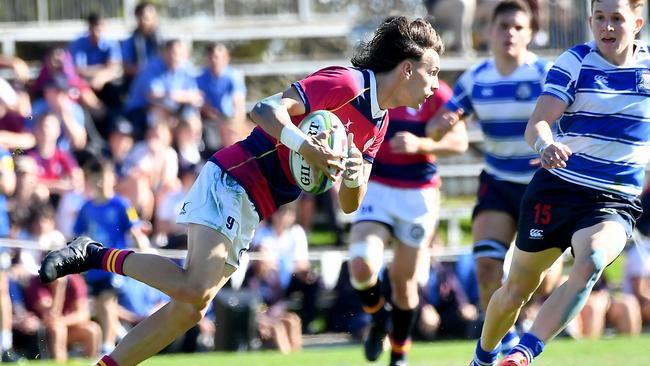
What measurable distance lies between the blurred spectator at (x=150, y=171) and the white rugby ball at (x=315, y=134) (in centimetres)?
683

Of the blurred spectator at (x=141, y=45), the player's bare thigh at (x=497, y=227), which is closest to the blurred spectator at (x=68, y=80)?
the blurred spectator at (x=141, y=45)

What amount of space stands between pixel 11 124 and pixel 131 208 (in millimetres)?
2197

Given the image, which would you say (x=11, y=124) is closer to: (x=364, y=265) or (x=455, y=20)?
(x=364, y=265)

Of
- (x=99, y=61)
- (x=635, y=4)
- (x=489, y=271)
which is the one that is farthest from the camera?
(x=99, y=61)

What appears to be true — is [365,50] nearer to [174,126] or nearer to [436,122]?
[436,122]

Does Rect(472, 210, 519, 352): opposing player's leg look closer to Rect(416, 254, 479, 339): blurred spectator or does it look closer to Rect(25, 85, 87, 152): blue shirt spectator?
Rect(416, 254, 479, 339): blurred spectator

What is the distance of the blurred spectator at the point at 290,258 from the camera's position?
12.5 metres

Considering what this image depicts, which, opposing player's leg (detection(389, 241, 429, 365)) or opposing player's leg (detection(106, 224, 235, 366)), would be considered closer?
opposing player's leg (detection(106, 224, 235, 366))

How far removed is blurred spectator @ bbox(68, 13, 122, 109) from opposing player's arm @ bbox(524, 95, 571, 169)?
8665 millimetres

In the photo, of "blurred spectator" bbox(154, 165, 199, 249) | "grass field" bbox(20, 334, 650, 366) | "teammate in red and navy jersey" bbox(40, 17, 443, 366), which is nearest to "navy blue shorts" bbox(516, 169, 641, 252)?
"teammate in red and navy jersey" bbox(40, 17, 443, 366)

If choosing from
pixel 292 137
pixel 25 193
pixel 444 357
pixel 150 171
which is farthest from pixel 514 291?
pixel 150 171

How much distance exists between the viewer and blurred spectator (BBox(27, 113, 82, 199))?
1249cm

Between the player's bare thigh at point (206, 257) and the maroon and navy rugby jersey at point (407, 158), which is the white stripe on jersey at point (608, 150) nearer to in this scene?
the player's bare thigh at point (206, 257)

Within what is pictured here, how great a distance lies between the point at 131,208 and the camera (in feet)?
36.9
